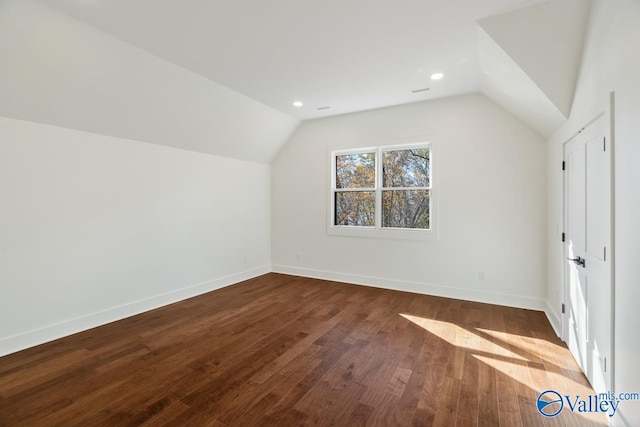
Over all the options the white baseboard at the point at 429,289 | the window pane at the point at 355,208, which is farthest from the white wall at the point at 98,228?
the window pane at the point at 355,208

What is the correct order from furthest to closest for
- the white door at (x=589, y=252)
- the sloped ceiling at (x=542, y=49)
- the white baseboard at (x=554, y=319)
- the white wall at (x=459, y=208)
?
1. the white wall at (x=459, y=208)
2. the white baseboard at (x=554, y=319)
3. the sloped ceiling at (x=542, y=49)
4. the white door at (x=589, y=252)

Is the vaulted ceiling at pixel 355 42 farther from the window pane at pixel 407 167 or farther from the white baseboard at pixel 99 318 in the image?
the white baseboard at pixel 99 318

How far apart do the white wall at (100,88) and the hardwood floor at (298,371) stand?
92.6 inches

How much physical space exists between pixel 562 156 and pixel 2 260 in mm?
5571

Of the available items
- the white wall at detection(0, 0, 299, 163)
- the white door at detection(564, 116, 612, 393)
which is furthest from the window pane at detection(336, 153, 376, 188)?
the white door at detection(564, 116, 612, 393)

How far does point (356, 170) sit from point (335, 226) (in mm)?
1097

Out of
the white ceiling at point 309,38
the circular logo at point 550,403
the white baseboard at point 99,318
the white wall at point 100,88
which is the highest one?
the white ceiling at point 309,38

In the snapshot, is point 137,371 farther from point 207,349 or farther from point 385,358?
point 385,358

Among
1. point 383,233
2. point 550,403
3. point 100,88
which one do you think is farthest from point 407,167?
point 100,88

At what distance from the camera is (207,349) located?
276 cm

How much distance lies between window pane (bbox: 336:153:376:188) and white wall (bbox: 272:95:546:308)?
0.26 metres

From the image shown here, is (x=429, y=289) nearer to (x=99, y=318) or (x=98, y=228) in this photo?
(x=99, y=318)

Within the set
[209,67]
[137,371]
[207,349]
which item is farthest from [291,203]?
[137,371]

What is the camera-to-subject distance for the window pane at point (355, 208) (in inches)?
199
